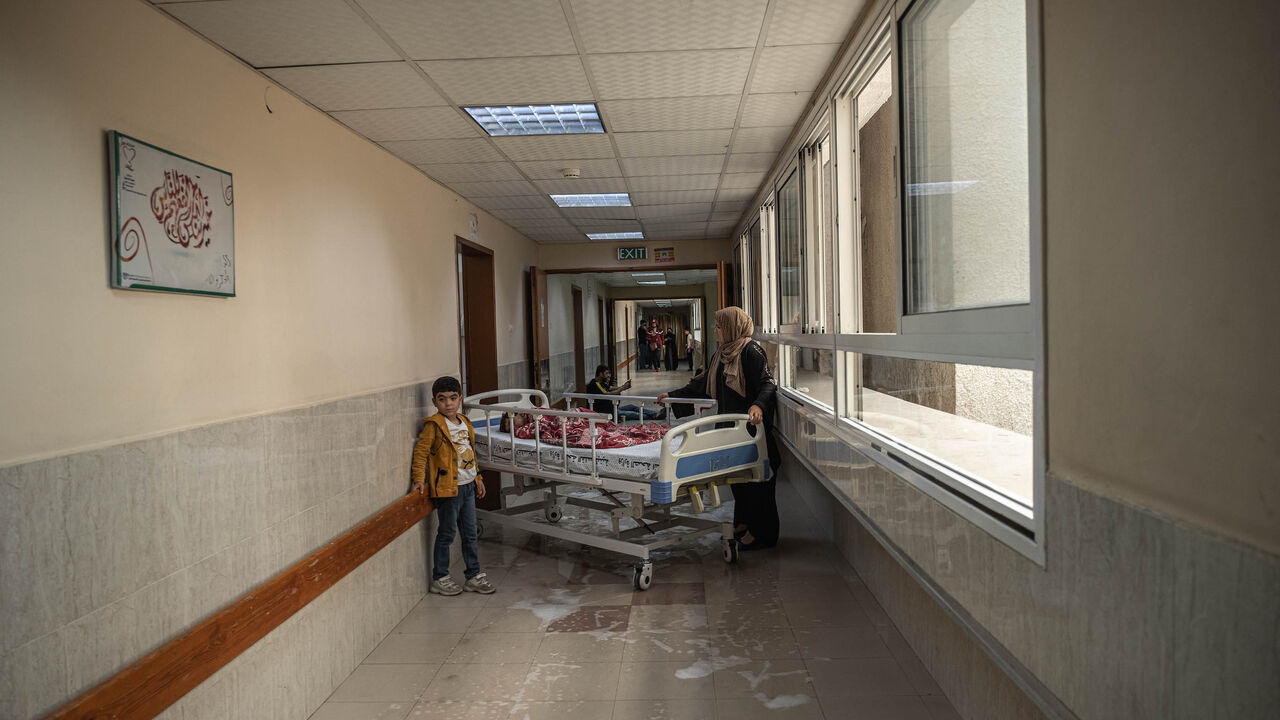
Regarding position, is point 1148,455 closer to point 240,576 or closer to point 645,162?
point 240,576

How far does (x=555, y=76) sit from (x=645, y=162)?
183 cm

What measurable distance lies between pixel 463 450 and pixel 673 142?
7.57 ft

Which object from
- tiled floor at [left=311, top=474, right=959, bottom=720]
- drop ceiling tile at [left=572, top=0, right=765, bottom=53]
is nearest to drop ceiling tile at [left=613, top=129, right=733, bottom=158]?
drop ceiling tile at [left=572, top=0, right=765, bottom=53]

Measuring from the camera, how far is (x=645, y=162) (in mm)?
5148

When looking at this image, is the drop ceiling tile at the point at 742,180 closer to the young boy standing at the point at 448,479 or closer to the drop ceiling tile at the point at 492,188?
the drop ceiling tile at the point at 492,188

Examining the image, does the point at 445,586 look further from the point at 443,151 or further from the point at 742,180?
the point at 742,180

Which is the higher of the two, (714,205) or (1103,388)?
(714,205)

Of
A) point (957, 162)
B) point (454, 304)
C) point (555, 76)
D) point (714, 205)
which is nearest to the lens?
point (957, 162)

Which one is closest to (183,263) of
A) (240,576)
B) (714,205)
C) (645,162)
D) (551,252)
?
(240,576)

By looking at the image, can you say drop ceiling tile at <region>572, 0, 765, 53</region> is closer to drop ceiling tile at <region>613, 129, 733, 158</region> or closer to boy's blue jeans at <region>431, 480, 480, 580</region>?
drop ceiling tile at <region>613, 129, 733, 158</region>

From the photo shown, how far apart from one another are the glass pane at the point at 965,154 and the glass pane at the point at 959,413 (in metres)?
0.28

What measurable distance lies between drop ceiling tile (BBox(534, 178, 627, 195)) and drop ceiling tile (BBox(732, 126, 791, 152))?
118cm

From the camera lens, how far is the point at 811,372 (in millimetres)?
4797

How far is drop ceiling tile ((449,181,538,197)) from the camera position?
5594mm
